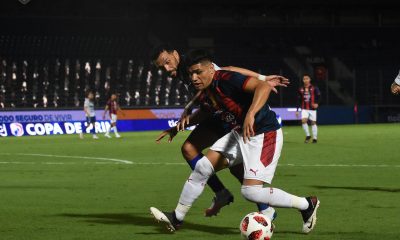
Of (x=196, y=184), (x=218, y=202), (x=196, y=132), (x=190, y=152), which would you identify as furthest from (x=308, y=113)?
(x=196, y=184)

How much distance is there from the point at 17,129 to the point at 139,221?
3146cm

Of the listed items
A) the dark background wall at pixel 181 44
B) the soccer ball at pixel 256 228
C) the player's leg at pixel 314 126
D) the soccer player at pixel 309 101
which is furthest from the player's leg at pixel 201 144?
the dark background wall at pixel 181 44

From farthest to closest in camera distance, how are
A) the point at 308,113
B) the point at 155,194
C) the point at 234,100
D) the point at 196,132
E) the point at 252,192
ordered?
the point at 308,113
the point at 155,194
the point at 196,132
the point at 234,100
the point at 252,192

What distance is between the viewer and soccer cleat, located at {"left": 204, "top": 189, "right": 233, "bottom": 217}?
9.85 metres

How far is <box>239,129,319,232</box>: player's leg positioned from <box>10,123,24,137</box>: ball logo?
33.0 meters

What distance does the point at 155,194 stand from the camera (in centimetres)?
1389

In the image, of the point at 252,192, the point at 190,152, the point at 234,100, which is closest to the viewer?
the point at 252,192

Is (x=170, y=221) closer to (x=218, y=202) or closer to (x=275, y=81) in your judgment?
(x=218, y=202)

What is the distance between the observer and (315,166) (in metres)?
19.7

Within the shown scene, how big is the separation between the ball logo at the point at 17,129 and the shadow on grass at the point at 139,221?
30100 mm

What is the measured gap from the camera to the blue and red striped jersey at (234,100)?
28.2 ft

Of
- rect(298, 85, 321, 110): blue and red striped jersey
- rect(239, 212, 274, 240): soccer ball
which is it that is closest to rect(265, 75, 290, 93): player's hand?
rect(239, 212, 274, 240): soccer ball

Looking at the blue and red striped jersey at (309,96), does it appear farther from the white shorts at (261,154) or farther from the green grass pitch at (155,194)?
the white shorts at (261,154)

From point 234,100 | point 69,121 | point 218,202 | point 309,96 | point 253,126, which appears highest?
point 234,100
